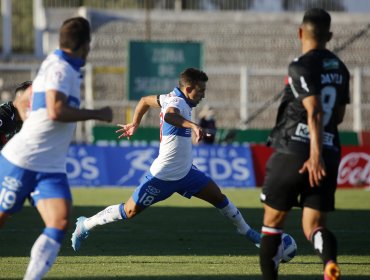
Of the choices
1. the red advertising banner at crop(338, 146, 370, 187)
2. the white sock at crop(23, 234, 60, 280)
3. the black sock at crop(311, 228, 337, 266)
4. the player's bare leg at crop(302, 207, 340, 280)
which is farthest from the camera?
the red advertising banner at crop(338, 146, 370, 187)

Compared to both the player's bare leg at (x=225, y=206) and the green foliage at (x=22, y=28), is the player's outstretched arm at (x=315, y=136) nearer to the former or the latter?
the player's bare leg at (x=225, y=206)

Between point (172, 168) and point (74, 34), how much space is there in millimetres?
3842

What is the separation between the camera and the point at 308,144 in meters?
8.30

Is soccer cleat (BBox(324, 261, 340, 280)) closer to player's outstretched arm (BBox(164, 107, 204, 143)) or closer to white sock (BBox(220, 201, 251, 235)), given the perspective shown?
player's outstretched arm (BBox(164, 107, 204, 143))

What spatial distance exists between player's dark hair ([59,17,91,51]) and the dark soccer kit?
166 cm

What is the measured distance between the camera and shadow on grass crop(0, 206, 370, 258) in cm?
1247

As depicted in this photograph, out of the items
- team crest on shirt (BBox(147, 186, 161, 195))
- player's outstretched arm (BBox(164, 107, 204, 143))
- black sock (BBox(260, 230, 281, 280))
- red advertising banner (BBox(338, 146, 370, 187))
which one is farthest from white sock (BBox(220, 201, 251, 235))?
red advertising banner (BBox(338, 146, 370, 187))

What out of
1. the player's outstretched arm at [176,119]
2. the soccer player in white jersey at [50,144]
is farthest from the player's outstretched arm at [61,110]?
the player's outstretched arm at [176,119]

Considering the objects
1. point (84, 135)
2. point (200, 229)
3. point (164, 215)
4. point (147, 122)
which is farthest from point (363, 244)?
point (147, 122)

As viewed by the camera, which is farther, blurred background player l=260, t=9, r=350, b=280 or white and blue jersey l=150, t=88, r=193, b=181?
white and blue jersey l=150, t=88, r=193, b=181

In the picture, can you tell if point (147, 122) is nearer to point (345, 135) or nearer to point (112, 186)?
point (345, 135)

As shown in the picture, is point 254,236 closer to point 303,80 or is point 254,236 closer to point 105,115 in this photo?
point 303,80

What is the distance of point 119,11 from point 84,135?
9.36 m

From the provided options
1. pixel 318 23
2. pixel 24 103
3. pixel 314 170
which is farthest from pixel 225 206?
pixel 318 23
